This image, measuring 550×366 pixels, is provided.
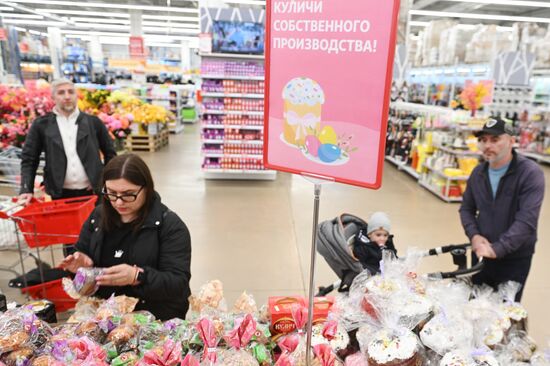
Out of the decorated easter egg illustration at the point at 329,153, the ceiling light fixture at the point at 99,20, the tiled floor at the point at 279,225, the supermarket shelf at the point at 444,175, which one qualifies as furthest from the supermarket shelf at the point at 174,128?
the decorated easter egg illustration at the point at 329,153

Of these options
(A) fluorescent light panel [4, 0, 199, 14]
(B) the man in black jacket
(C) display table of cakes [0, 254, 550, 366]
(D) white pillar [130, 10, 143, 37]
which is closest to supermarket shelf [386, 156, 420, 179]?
(B) the man in black jacket

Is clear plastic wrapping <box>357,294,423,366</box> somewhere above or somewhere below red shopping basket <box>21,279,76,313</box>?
above

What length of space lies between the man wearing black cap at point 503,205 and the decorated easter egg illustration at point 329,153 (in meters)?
1.78

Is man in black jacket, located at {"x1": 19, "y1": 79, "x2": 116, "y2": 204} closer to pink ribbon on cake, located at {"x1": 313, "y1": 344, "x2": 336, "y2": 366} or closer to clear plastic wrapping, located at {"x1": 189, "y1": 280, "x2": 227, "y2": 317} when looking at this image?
clear plastic wrapping, located at {"x1": 189, "y1": 280, "x2": 227, "y2": 317}

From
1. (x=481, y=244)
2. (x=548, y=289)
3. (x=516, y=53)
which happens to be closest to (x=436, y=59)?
(x=516, y=53)

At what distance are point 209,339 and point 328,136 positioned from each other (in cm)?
71

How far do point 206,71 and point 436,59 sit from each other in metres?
7.22

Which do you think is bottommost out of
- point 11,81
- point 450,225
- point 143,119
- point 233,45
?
point 450,225

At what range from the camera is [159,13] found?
1989 cm

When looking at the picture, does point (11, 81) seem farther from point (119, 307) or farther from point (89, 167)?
point (119, 307)

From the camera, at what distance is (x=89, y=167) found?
11.3ft

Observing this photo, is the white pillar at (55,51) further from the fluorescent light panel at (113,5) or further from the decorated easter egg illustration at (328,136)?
→ the decorated easter egg illustration at (328,136)

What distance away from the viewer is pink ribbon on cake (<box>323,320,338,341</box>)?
1356mm

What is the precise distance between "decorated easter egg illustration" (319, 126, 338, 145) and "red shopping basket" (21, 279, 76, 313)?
2438 mm
